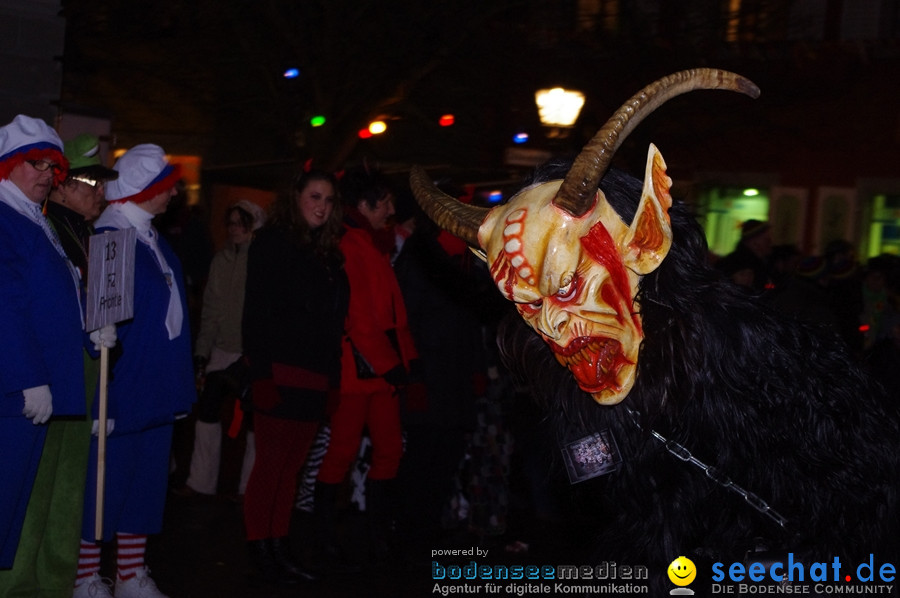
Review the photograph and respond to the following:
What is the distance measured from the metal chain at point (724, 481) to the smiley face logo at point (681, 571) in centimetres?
24

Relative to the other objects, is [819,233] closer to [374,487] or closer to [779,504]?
[374,487]

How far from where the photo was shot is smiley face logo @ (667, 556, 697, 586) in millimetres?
3107

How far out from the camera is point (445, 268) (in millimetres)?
6715

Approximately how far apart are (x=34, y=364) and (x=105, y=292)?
2.17ft

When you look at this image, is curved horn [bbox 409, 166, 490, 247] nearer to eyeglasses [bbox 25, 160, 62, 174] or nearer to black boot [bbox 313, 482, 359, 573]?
eyeglasses [bbox 25, 160, 62, 174]

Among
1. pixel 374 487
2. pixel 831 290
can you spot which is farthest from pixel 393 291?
pixel 831 290

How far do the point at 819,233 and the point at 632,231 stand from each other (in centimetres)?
1428

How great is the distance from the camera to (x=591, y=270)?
3.03 m

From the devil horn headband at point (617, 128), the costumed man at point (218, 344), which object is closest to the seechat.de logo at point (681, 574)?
the devil horn headband at point (617, 128)

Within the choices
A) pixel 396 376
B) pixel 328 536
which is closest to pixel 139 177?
pixel 396 376

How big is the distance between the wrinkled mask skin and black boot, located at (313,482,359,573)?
3731mm

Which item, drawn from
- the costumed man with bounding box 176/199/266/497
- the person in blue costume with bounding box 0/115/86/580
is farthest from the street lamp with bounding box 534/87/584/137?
the person in blue costume with bounding box 0/115/86/580

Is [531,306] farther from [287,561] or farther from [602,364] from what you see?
[287,561]

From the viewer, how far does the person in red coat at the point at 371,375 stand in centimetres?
644
